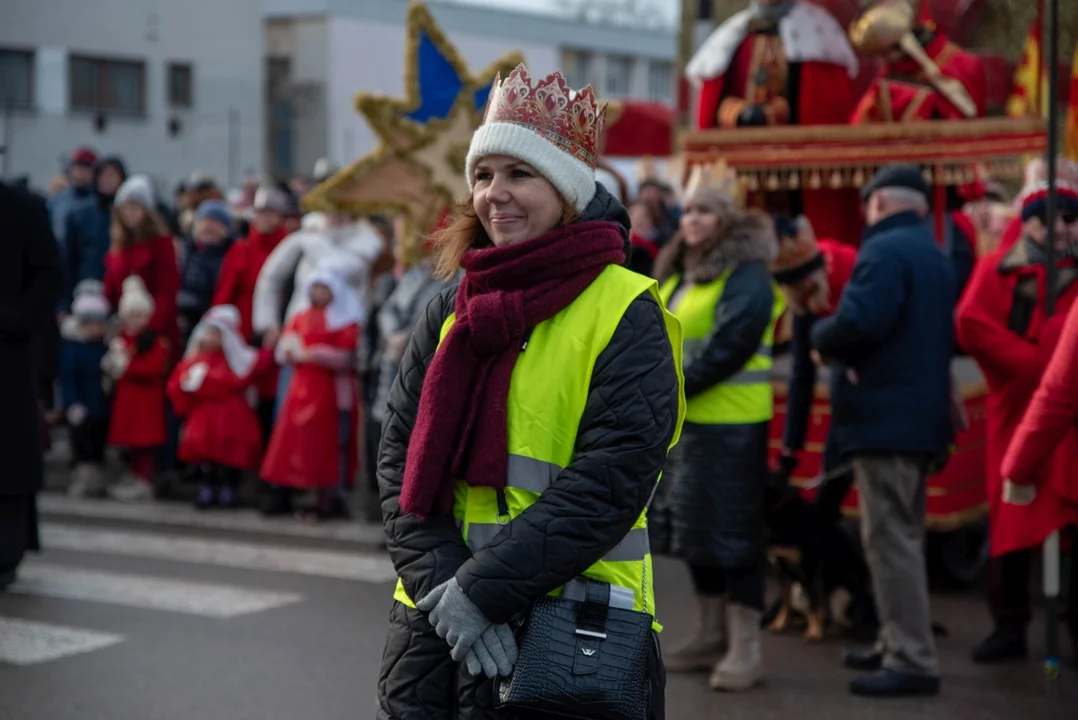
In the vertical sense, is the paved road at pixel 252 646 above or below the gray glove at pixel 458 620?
below

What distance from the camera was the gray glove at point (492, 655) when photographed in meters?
2.93

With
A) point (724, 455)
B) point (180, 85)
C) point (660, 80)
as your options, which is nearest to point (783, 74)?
point (724, 455)

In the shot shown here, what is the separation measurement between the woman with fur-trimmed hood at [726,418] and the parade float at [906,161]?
1.53 metres

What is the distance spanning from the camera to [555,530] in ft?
9.63

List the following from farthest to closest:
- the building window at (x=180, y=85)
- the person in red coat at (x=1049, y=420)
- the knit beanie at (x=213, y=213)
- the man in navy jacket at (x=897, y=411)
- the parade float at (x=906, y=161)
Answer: the building window at (x=180, y=85) → the knit beanie at (x=213, y=213) → the parade float at (x=906, y=161) → the man in navy jacket at (x=897, y=411) → the person in red coat at (x=1049, y=420)

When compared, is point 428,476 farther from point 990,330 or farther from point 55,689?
point 990,330

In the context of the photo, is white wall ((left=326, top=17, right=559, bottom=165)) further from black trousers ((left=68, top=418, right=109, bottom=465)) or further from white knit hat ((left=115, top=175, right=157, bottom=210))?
black trousers ((left=68, top=418, right=109, bottom=465))

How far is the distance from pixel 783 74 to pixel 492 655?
6.72m

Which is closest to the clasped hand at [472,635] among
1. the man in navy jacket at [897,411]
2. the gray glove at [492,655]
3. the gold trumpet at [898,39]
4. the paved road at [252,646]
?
the gray glove at [492,655]

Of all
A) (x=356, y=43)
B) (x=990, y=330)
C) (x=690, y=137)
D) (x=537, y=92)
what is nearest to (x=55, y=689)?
(x=537, y=92)

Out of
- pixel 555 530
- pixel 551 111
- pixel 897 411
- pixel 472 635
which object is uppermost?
pixel 551 111

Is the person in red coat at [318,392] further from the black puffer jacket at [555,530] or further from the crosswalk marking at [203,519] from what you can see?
the black puffer jacket at [555,530]

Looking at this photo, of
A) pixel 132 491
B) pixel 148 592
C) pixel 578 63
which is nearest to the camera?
pixel 148 592

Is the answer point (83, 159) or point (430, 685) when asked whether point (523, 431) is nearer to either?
point (430, 685)
